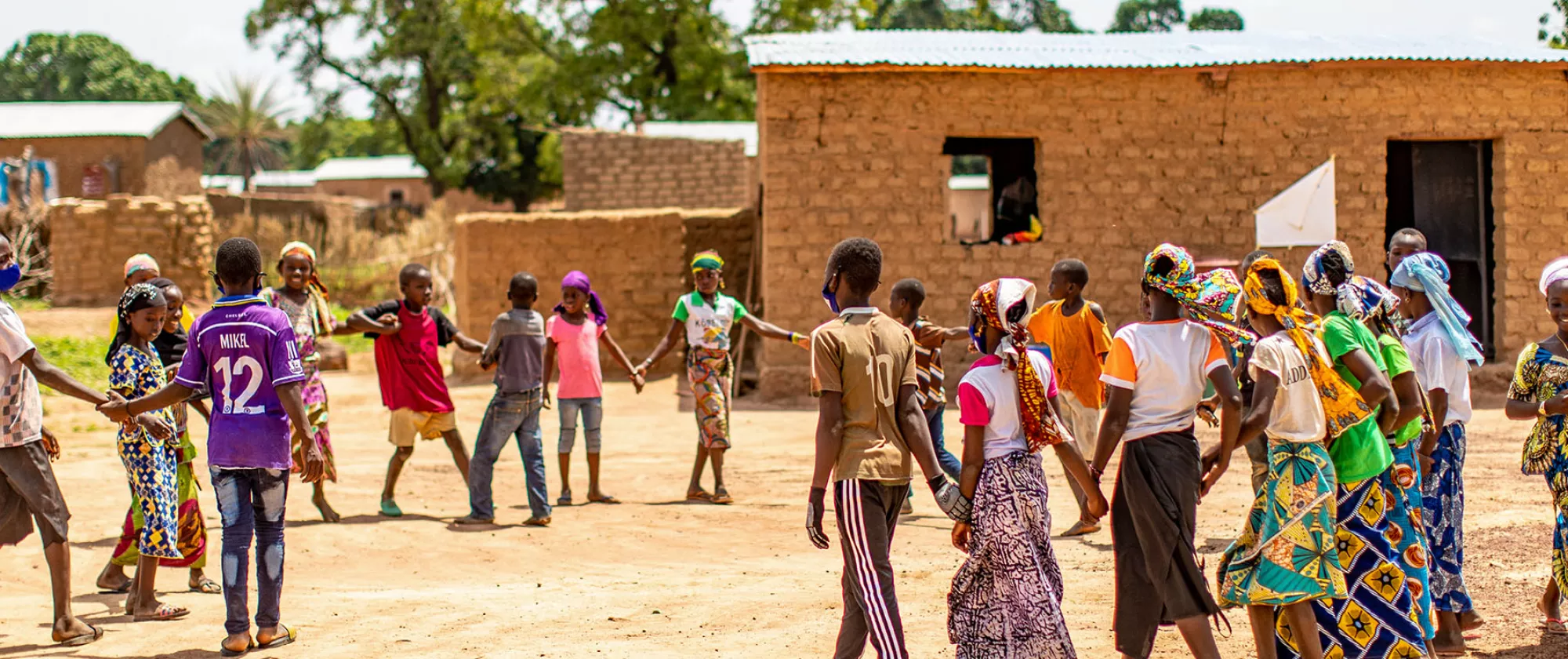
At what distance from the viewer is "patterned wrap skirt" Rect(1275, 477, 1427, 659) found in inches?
174

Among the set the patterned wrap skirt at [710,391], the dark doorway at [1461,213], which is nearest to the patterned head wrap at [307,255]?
the patterned wrap skirt at [710,391]

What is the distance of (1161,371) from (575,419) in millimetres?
4849

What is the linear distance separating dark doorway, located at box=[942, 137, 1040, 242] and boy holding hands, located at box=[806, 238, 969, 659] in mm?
10364

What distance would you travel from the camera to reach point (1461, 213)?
1364 cm

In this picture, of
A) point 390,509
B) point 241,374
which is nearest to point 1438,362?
point 241,374

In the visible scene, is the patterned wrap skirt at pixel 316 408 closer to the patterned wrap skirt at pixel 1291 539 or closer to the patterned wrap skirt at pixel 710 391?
the patterned wrap skirt at pixel 710 391

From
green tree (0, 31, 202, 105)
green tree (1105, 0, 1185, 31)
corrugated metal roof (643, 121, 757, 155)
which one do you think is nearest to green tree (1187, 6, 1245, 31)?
green tree (1105, 0, 1185, 31)

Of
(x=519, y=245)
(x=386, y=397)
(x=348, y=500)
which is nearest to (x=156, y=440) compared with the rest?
(x=386, y=397)

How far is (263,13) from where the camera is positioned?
39.9 m

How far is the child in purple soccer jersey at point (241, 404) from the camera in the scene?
505 cm

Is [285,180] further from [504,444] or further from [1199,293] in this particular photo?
[1199,293]

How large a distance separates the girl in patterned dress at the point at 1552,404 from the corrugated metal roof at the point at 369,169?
46.8 meters

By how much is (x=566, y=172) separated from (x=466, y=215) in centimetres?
426

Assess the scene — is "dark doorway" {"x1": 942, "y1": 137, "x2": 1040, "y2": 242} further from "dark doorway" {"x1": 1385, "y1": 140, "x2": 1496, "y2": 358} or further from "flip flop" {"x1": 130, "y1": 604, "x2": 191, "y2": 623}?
"flip flop" {"x1": 130, "y1": 604, "x2": 191, "y2": 623}
